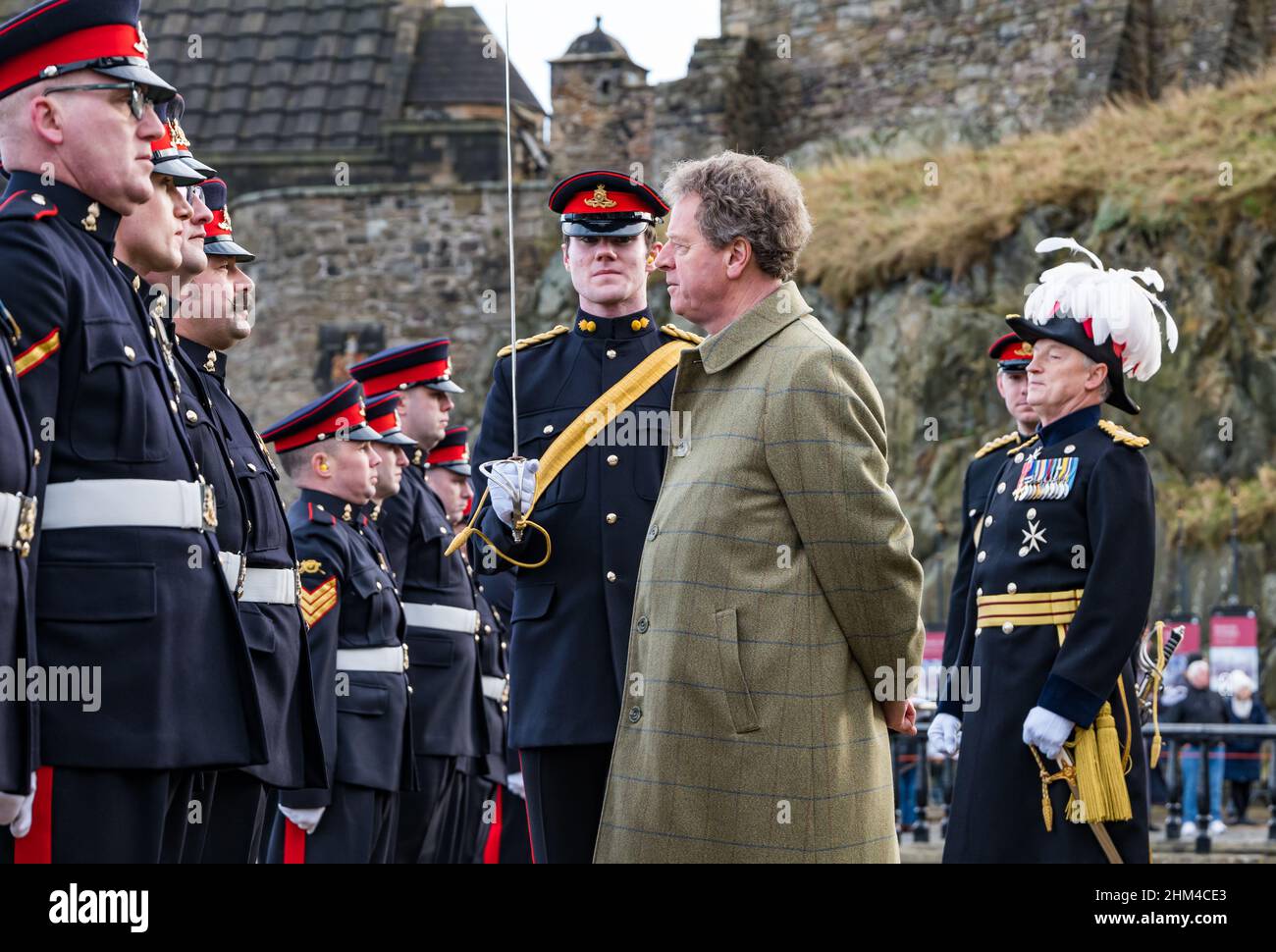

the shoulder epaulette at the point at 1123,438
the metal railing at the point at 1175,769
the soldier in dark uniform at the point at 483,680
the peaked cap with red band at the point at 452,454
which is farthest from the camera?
the metal railing at the point at 1175,769

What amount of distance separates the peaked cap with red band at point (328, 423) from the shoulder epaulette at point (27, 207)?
3.08 m

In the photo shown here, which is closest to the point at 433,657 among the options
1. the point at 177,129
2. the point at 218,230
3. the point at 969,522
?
the point at 969,522

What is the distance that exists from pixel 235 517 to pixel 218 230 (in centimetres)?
121

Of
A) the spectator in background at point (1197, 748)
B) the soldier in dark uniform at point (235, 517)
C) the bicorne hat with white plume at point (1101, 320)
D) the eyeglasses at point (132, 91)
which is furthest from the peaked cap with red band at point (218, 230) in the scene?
the spectator in background at point (1197, 748)

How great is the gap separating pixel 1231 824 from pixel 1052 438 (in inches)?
358

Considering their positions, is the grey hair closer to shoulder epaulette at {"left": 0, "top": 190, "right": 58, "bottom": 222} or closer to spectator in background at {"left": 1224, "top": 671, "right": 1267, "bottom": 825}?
shoulder epaulette at {"left": 0, "top": 190, "right": 58, "bottom": 222}

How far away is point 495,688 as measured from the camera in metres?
9.13

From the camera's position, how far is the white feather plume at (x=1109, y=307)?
6160 millimetres

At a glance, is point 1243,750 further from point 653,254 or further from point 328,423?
point 653,254

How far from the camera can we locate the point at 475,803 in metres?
9.42

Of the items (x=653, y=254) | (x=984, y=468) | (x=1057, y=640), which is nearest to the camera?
(x=653, y=254)

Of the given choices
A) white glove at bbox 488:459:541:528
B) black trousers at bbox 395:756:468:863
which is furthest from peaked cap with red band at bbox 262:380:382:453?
white glove at bbox 488:459:541:528

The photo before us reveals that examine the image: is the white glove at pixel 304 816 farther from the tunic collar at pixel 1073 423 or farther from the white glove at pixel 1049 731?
the tunic collar at pixel 1073 423
